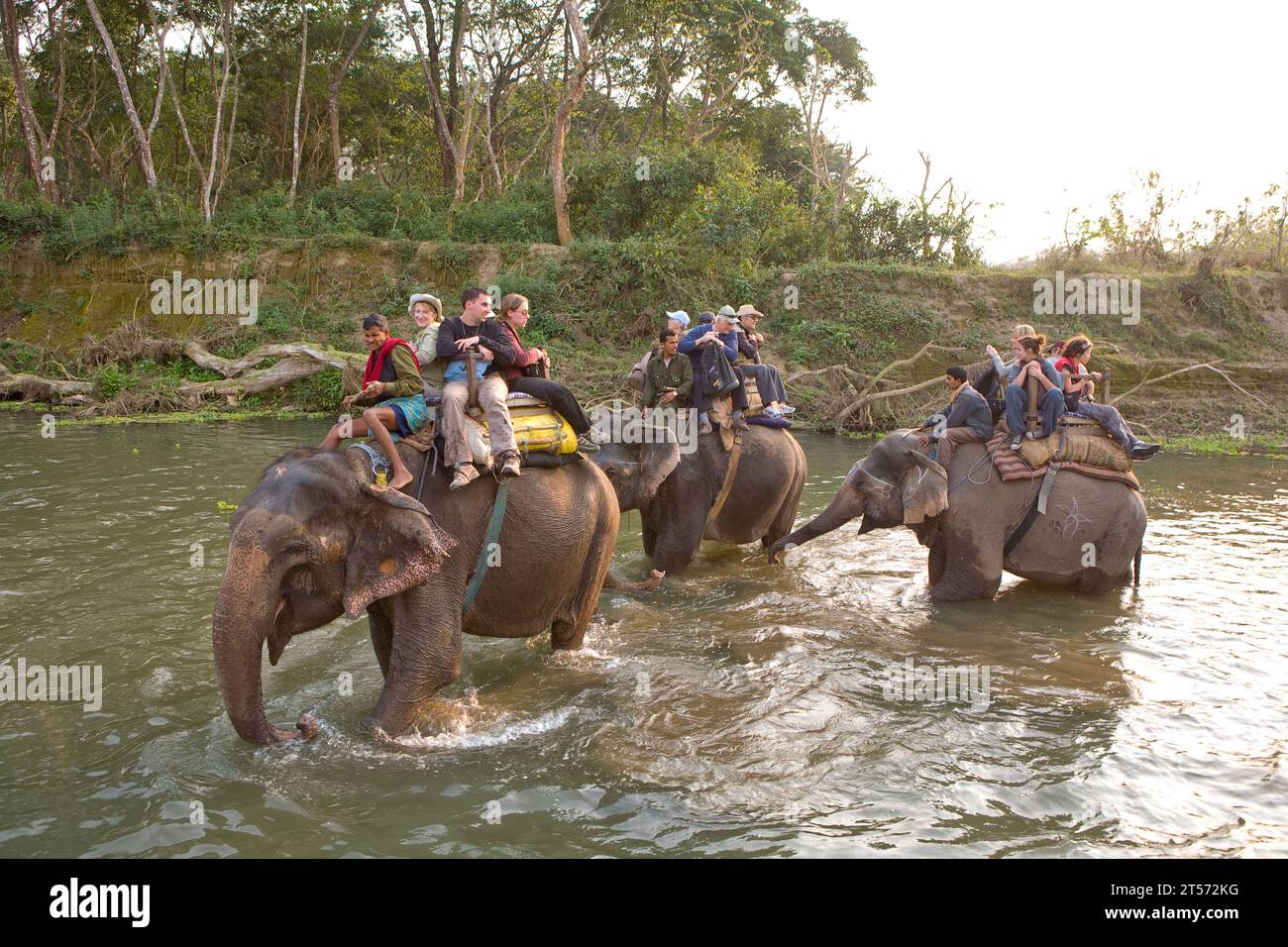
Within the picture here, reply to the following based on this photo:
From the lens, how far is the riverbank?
20750mm

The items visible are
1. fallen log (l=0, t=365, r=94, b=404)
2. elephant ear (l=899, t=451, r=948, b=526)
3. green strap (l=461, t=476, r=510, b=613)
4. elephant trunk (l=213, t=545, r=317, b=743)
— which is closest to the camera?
elephant trunk (l=213, t=545, r=317, b=743)

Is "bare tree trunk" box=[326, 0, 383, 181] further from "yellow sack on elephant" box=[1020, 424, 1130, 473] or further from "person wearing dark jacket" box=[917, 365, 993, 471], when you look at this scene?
"yellow sack on elephant" box=[1020, 424, 1130, 473]

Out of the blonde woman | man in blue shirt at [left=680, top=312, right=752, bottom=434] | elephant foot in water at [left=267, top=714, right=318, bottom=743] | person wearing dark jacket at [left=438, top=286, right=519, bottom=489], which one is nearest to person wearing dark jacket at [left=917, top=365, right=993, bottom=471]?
man in blue shirt at [left=680, top=312, right=752, bottom=434]

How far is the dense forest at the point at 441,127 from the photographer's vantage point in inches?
981

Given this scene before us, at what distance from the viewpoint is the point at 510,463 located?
517 centimetres

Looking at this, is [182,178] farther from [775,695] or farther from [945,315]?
[775,695]

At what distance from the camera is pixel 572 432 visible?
227 inches

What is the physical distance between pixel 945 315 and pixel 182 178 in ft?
84.9
